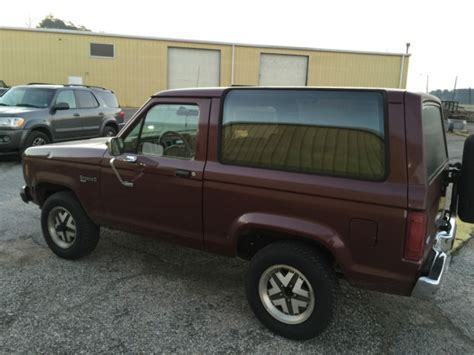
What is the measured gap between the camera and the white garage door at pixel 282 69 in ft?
89.7

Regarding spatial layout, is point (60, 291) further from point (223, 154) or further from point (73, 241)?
point (223, 154)

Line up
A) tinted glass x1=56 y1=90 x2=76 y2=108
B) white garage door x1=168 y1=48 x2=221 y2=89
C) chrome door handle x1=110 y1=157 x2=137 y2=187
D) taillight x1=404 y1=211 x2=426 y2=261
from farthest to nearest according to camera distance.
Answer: white garage door x1=168 y1=48 x2=221 y2=89
tinted glass x1=56 y1=90 x2=76 y2=108
chrome door handle x1=110 y1=157 x2=137 y2=187
taillight x1=404 y1=211 x2=426 y2=261

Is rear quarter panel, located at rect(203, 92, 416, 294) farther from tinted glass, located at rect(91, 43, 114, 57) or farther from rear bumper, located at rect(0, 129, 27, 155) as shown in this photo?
tinted glass, located at rect(91, 43, 114, 57)

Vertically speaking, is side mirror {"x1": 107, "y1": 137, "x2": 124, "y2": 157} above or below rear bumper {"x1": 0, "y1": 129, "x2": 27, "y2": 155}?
above

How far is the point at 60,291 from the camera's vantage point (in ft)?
11.7

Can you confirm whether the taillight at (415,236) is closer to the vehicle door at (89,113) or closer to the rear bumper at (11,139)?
the rear bumper at (11,139)

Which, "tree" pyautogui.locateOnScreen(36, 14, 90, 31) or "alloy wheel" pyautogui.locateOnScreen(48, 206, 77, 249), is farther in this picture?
"tree" pyautogui.locateOnScreen(36, 14, 90, 31)

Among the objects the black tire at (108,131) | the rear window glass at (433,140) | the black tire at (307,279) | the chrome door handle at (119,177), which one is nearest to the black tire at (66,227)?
the chrome door handle at (119,177)

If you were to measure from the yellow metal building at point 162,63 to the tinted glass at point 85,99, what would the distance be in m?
15.4

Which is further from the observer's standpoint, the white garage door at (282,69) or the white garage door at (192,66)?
the white garage door at (282,69)

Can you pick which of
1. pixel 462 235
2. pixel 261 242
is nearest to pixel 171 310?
pixel 261 242

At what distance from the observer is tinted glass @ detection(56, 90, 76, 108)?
32.1ft

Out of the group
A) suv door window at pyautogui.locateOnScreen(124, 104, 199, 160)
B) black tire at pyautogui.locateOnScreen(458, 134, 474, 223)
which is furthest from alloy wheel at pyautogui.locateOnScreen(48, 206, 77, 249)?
black tire at pyautogui.locateOnScreen(458, 134, 474, 223)

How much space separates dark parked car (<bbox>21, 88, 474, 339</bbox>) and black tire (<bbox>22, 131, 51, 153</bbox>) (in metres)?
6.15
